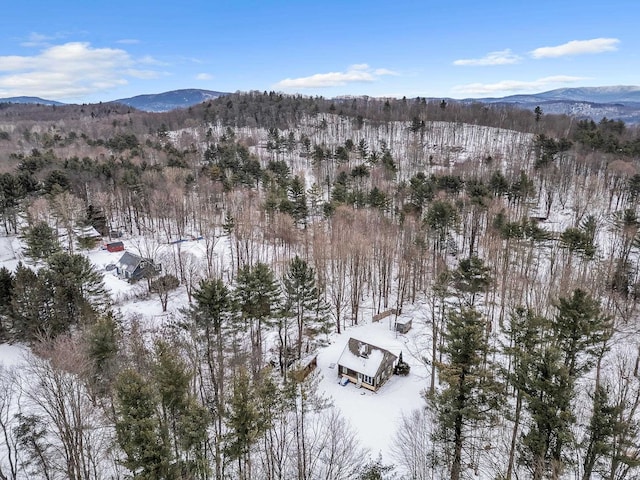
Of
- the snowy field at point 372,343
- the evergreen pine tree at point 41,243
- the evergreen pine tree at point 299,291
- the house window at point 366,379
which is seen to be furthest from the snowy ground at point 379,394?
the evergreen pine tree at point 41,243

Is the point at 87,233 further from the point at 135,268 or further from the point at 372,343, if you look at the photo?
the point at 372,343

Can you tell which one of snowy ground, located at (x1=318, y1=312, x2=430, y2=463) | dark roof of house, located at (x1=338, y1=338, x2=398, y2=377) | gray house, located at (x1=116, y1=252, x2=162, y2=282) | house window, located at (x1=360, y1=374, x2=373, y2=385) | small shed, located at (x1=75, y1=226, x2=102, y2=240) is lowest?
snowy ground, located at (x1=318, y1=312, x2=430, y2=463)

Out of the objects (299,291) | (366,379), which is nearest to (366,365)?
(366,379)

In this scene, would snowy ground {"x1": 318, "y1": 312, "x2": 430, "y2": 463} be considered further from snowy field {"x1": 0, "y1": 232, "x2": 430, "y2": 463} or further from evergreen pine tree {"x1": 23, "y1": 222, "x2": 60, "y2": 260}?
evergreen pine tree {"x1": 23, "y1": 222, "x2": 60, "y2": 260}

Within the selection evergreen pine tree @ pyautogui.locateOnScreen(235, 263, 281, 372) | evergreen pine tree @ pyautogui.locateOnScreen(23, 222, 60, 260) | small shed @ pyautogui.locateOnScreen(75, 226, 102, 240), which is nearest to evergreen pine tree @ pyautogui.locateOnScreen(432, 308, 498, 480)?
evergreen pine tree @ pyautogui.locateOnScreen(235, 263, 281, 372)

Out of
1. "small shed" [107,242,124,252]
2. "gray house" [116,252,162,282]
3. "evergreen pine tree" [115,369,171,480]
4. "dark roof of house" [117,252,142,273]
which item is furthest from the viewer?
"small shed" [107,242,124,252]

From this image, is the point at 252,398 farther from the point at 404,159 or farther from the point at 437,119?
the point at 437,119

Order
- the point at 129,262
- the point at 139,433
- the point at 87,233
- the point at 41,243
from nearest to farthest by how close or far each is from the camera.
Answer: the point at 139,433
the point at 41,243
the point at 129,262
the point at 87,233
